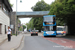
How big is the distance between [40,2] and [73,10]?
4882cm

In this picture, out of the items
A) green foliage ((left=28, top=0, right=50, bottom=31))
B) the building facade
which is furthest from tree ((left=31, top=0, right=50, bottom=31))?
the building facade

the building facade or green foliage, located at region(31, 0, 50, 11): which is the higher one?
green foliage, located at region(31, 0, 50, 11)

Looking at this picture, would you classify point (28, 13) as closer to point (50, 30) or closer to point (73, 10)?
point (50, 30)

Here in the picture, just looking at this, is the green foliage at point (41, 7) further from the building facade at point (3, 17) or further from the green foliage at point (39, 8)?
the building facade at point (3, 17)

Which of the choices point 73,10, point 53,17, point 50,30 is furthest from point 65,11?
point 50,30

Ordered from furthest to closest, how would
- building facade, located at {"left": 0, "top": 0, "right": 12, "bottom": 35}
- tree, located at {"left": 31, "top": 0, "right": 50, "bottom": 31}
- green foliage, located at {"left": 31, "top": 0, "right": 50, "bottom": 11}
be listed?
green foliage, located at {"left": 31, "top": 0, "right": 50, "bottom": 11}
tree, located at {"left": 31, "top": 0, "right": 50, "bottom": 31}
building facade, located at {"left": 0, "top": 0, "right": 12, "bottom": 35}

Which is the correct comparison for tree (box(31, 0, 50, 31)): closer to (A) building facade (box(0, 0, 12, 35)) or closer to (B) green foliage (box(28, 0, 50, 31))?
(B) green foliage (box(28, 0, 50, 31))

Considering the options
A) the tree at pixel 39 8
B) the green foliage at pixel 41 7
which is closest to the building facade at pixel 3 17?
the tree at pixel 39 8

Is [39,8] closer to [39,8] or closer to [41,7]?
[39,8]

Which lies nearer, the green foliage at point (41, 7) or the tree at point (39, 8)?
the tree at point (39, 8)

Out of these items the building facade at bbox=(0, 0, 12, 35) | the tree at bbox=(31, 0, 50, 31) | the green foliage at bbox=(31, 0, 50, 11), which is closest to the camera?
the building facade at bbox=(0, 0, 12, 35)

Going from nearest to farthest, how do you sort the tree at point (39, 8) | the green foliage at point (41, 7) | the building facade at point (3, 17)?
the building facade at point (3, 17) → the tree at point (39, 8) → the green foliage at point (41, 7)

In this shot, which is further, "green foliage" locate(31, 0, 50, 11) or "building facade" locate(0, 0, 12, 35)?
"green foliage" locate(31, 0, 50, 11)

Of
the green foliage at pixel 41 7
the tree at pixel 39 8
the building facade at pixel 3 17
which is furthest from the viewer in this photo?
the green foliage at pixel 41 7
